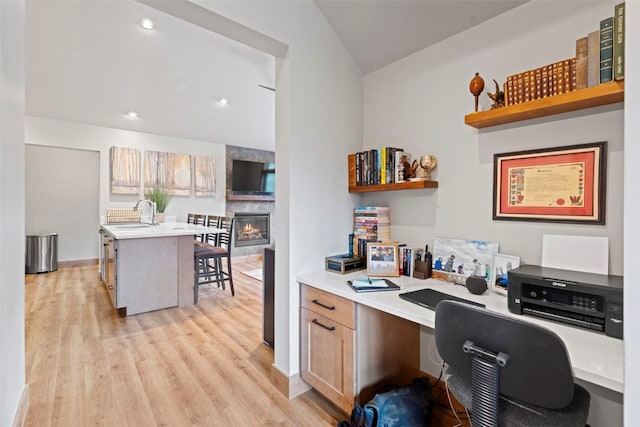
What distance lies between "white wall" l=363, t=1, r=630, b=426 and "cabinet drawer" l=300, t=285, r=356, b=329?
711mm

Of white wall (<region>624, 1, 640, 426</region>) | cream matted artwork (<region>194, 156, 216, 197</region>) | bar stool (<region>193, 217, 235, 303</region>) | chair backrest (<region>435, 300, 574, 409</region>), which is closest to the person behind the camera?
white wall (<region>624, 1, 640, 426</region>)

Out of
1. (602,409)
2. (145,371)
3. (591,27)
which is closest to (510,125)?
(591,27)

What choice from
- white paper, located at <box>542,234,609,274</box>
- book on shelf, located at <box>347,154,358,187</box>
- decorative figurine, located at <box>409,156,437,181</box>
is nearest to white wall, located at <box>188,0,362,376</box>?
book on shelf, located at <box>347,154,358,187</box>

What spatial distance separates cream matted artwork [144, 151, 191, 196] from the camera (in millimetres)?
5445

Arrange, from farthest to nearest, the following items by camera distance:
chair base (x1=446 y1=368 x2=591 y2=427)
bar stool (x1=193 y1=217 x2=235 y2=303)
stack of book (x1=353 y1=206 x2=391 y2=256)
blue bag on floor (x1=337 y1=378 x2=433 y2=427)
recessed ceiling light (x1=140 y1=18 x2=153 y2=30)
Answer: bar stool (x1=193 y1=217 x2=235 y2=303) → recessed ceiling light (x1=140 y1=18 x2=153 y2=30) → stack of book (x1=353 y1=206 x2=391 y2=256) → blue bag on floor (x1=337 y1=378 x2=433 y2=427) → chair base (x1=446 y1=368 x2=591 y2=427)

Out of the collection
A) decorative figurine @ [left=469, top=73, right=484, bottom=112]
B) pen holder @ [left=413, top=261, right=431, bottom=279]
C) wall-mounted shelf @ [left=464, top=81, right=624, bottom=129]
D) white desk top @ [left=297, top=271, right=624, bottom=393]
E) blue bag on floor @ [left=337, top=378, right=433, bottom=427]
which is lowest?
blue bag on floor @ [left=337, top=378, right=433, bottom=427]

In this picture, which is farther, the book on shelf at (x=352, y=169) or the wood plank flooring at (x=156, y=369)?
the book on shelf at (x=352, y=169)

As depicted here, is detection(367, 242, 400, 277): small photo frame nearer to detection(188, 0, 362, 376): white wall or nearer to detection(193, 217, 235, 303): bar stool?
detection(188, 0, 362, 376): white wall

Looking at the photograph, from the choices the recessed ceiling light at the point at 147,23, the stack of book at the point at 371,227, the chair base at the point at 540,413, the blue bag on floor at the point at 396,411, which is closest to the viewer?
the chair base at the point at 540,413

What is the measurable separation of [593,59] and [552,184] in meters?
0.54

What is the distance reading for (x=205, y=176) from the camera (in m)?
6.00

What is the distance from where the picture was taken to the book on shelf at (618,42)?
1.08m

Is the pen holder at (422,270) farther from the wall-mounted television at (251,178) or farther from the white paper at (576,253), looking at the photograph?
the wall-mounted television at (251,178)

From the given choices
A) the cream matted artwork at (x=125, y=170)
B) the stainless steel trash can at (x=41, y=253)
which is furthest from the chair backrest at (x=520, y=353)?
the stainless steel trash can at (x=41, y=253)
